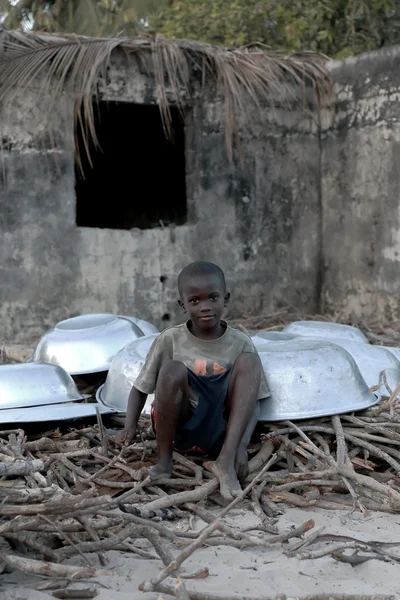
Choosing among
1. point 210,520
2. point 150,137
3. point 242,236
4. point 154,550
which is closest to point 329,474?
point 210,520

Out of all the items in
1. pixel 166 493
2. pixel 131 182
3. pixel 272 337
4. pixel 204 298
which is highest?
pixel 131 182

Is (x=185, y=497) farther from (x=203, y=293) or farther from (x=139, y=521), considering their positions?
(x=203, y=293)

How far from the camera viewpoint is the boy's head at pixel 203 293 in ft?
9.68

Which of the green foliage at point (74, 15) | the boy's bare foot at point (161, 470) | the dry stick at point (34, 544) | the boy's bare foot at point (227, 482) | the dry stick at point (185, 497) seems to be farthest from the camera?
the green foliage at point (74, 15)

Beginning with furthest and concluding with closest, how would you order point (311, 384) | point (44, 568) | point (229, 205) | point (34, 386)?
1. point (229, 205)
2. point (34, 386)
3. point (311, 384)
4. point (44, 568)

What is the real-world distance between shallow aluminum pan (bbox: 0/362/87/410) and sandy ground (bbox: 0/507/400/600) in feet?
4.55

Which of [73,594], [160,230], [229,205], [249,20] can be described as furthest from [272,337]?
[249,20]

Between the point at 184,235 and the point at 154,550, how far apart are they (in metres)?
4.67

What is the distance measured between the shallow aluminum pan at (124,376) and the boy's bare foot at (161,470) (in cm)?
70

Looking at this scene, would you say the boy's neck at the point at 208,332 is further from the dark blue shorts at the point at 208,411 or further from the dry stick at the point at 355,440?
the dry stick at the point at 355,440

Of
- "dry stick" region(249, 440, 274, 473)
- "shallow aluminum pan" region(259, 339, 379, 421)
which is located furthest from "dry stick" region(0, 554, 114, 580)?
"shallow aluminum pan" region(259, 339, 379, 421)

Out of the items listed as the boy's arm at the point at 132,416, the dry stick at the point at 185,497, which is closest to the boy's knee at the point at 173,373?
the boy's arm at the point at 132,416

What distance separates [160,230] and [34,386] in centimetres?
329

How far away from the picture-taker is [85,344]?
14.4 ft
